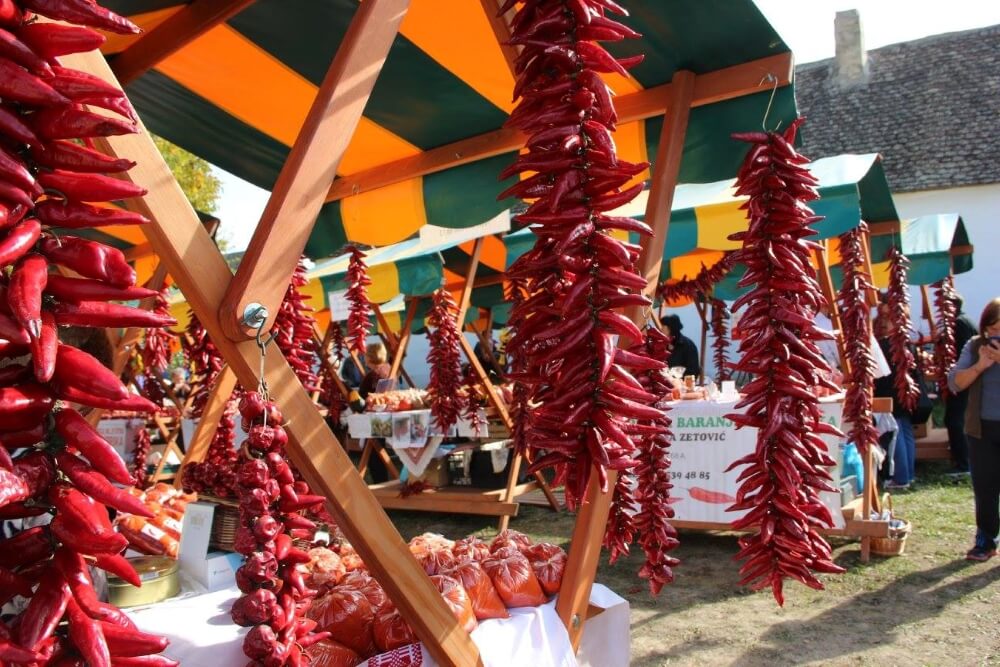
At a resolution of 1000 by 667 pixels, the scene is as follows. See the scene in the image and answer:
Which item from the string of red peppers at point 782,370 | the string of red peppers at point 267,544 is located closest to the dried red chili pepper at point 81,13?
the string of red peppers at point 267,544

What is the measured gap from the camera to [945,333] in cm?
972

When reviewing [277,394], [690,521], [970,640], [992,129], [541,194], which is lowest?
[970,640]

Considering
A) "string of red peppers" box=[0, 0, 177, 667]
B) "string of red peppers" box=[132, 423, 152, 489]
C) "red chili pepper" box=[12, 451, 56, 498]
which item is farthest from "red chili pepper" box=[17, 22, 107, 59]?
"string of red peppers" box=[132, 423, 152, 489]

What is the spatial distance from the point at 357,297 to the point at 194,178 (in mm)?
18396

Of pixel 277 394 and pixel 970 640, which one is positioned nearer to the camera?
pixel 277 394

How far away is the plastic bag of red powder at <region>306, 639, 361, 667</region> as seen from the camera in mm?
2197

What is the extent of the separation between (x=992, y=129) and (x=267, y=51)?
19.7 metres

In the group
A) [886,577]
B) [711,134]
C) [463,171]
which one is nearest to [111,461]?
[711,134]

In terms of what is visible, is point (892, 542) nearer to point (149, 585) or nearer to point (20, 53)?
point (149, 585)

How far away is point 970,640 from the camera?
4129mm

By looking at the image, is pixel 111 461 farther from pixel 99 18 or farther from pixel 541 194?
pixel 541 194

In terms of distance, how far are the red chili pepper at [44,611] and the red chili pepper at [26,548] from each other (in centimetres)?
3

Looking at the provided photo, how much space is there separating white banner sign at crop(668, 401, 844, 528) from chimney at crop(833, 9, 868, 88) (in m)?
18.5

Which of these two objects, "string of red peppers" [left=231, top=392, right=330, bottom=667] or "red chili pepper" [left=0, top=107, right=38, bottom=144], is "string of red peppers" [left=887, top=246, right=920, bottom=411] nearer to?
"string of red peppers" [left=231, top=392, right=330, bottom=667]
